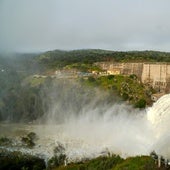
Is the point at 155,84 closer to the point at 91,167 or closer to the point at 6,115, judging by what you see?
the point at 6,115

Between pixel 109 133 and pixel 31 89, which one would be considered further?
pixel 31 89

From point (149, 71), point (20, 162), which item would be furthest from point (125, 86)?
point (20, 162)

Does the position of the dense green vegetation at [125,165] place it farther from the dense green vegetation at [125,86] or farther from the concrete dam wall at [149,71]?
the concrete dam wall at [149,71]

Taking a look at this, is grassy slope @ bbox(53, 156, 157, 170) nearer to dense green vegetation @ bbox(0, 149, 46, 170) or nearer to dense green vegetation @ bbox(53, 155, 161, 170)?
dense green vegetation @ bbox(53, 155, 161, 170)

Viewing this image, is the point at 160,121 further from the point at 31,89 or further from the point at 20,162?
the point at 31,89

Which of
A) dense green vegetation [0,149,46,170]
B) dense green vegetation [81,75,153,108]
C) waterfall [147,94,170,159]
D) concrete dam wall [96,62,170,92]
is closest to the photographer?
waterfall [147,94,170,159]

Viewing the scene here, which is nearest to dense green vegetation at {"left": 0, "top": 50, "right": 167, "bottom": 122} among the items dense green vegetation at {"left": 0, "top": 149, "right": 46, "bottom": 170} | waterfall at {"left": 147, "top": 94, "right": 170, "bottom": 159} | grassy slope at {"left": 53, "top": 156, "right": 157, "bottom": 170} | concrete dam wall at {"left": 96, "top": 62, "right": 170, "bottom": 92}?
concrete dam wall at {"left": 96, "top": 62, "right": 170, "bottom": 92}
